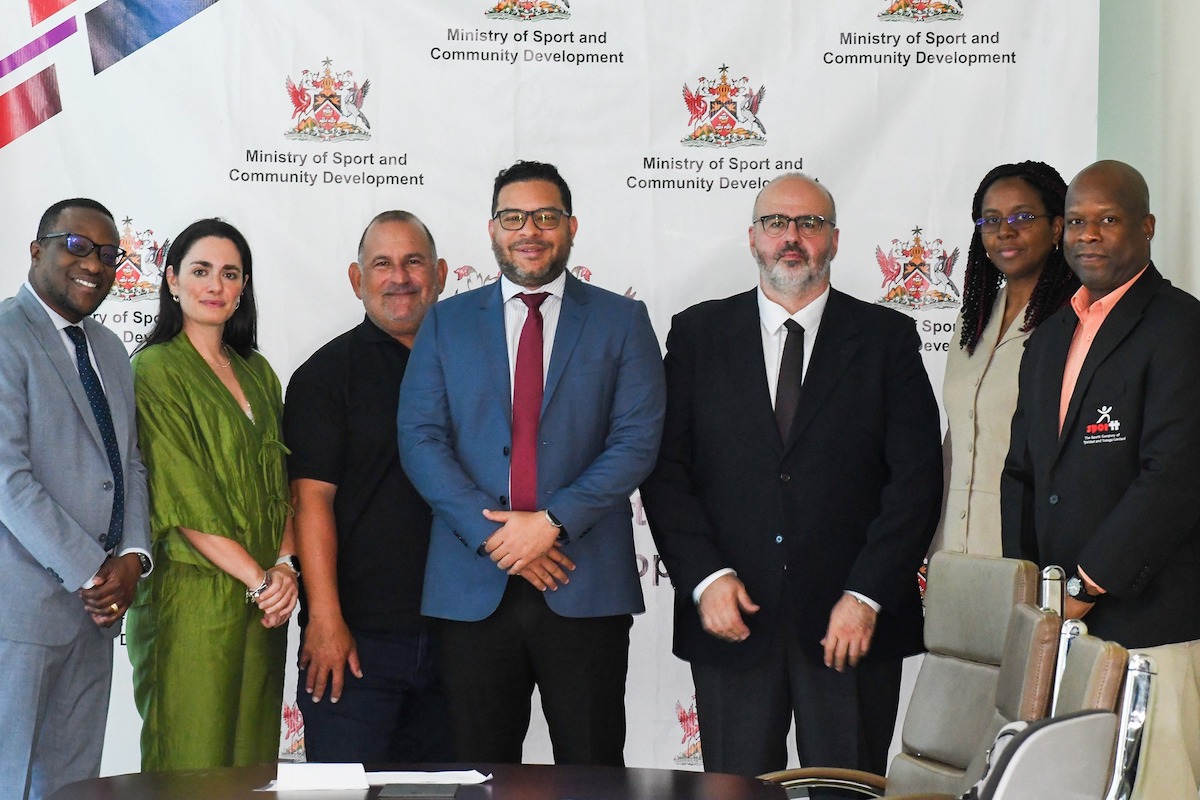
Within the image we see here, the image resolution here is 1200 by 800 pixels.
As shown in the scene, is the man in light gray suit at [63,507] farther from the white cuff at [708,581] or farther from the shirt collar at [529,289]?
the white cuff at [708,581]

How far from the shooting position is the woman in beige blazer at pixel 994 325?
3682 millimetres

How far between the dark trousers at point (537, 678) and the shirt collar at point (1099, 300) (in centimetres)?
158

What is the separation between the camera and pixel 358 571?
378 centimetres

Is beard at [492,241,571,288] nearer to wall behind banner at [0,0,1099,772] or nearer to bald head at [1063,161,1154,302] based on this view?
wall behind banner at [0,0,1099,772]

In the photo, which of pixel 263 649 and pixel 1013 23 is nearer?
pixel 263 649

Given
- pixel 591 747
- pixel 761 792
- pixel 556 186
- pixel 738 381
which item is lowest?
pixel 591 747

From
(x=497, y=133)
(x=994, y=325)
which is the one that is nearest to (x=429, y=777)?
(x=994, y=325)

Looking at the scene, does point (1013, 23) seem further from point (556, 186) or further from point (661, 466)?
point (661, 466)

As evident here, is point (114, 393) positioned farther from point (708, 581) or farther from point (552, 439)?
point (708, 581)

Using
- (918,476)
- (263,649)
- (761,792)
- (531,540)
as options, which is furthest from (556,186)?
(761,792)

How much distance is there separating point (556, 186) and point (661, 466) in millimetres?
923

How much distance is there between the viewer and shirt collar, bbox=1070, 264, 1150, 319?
327cm

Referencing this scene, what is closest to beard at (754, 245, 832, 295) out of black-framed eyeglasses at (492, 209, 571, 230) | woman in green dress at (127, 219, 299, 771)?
black-framed eyeglasses at (492, 209, 571, 230)

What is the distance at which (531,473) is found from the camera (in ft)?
11.8
